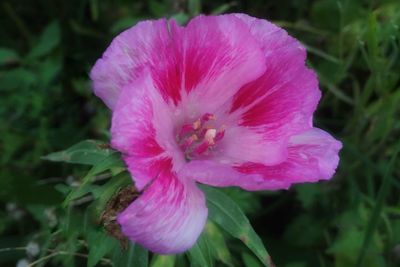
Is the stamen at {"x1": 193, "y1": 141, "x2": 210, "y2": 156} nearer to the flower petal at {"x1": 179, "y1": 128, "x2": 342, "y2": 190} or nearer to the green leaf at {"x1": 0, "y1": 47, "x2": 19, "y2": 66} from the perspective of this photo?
the flower petal at {"x1": 179, "y1": 128, "x2": 342, "y2": 190}

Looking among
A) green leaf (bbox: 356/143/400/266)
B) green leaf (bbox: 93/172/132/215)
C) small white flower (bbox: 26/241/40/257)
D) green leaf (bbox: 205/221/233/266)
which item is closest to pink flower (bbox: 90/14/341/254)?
green leaf (bbox: 93/172/132/215)

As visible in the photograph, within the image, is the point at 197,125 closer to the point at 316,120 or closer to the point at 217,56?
the point at 217,56

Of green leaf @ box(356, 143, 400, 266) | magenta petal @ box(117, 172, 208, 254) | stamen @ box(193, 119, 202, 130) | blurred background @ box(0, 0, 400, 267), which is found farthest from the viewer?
blurred background @ box(0, 0, 400, 267)

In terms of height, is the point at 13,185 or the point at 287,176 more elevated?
the point at 287,176

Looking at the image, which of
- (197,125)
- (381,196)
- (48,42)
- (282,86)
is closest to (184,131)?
(197,125)

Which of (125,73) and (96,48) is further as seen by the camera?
(96,48)

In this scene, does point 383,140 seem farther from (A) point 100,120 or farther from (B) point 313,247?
(A) point 100,120

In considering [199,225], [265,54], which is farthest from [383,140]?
[199,225]
